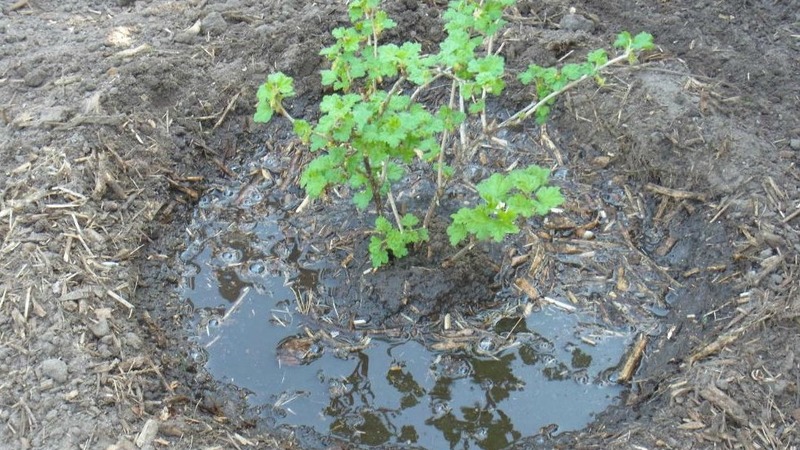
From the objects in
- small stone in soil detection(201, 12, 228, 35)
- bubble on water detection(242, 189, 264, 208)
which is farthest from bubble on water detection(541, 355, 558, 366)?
small stone in soil detection(201, 12, 228, 35)

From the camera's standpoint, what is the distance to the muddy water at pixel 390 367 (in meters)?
3.78

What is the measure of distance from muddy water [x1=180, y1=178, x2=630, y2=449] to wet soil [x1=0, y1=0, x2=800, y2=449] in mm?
115

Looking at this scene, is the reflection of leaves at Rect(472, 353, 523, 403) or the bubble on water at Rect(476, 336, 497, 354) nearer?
the reflection of leaves at Rect(472, 353, 523, 403)

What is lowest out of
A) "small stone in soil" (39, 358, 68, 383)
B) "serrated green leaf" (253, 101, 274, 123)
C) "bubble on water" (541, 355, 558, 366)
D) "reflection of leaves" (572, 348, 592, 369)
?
"reflection of leaves" (572, 348, 592, 369)

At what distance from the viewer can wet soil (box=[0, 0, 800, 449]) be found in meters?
3.58

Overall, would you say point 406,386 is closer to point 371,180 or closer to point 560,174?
point 371,180

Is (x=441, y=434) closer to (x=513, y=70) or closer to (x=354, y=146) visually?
(x=354, y=146)

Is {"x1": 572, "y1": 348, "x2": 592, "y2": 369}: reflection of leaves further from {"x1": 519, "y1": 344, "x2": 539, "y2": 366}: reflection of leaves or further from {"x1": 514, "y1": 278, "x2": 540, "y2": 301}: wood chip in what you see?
{"x1": 514, "y1": 278, "x2": 540, "y2": 301}: wood chip

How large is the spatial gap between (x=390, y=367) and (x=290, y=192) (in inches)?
51.0

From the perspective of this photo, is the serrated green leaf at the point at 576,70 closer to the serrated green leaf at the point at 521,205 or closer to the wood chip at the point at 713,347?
the serrated green leaf at the point at 521,205

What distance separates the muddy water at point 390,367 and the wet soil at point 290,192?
0.12 metres

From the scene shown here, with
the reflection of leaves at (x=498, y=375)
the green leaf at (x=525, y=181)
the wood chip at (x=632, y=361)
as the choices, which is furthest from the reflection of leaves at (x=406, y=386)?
the green leaf at (x=525, y=181)

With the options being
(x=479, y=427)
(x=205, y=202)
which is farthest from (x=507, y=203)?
(x=205, y=202)

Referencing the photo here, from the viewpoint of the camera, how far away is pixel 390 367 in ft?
13.1
